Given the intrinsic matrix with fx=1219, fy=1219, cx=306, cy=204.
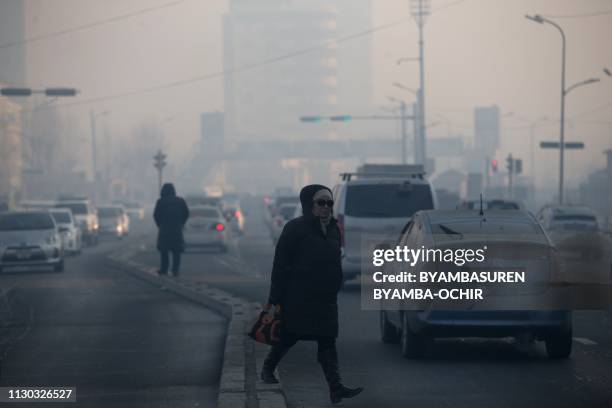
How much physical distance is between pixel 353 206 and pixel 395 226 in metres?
0.88

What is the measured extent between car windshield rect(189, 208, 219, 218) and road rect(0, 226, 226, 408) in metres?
17.9

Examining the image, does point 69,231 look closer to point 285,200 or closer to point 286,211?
point 286,211

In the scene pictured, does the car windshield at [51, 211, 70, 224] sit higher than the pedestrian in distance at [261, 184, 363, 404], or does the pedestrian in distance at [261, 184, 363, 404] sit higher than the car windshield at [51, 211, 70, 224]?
the pedestrian in distance at [261, 184, 363, 404]

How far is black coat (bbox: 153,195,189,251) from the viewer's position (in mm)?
26172

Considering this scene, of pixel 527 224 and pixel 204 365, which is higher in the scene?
pixel 527 224

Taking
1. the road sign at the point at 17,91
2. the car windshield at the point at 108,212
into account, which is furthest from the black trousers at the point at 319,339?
the car windshield at the point at 108,212

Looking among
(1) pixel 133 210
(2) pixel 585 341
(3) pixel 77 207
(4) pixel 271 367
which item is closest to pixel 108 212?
(3) pixel 77 207

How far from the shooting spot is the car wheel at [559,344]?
1282cm

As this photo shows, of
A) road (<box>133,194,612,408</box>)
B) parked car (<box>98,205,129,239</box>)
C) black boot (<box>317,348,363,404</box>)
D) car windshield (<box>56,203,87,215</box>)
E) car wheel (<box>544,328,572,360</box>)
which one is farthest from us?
parked car (<box>98,205,129,239</box>)

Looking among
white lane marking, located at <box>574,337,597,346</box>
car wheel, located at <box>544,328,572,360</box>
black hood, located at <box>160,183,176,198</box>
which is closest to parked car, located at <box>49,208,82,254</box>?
black hood, located at <box>160,183,176,198</box>

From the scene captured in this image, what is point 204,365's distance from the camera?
1272cm

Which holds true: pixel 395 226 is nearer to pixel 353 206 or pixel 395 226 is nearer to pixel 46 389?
pixel 353 206

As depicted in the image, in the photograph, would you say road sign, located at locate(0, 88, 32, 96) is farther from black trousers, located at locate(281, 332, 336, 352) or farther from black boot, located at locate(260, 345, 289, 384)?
black trousers, located at locate(281, 332, 336, 352)

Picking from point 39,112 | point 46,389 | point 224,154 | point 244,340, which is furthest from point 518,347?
point 224,154
